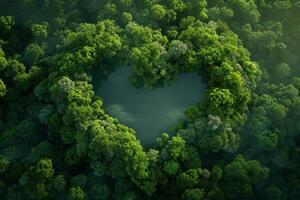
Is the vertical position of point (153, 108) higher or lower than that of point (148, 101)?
lower

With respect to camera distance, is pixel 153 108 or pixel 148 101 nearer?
pixel 153 108

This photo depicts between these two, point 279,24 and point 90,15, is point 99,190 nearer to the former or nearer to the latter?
point 90,15

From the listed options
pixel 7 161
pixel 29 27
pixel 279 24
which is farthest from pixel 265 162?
pixel 29 27

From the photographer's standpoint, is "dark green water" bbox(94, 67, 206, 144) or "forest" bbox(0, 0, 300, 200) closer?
"forest" bbox(0, 0, 300, 200)

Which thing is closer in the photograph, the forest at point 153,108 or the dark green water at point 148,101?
the forest at point 153,108
